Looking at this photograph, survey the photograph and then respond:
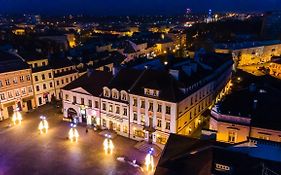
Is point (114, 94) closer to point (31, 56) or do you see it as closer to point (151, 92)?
point (151, 92)

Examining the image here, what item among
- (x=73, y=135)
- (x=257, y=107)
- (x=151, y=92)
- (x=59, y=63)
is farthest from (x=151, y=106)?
(x=59, y=63)

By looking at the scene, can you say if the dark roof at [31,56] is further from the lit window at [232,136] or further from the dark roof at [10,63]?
the lit window at [232,136]

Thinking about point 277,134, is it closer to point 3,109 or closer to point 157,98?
point 157,98

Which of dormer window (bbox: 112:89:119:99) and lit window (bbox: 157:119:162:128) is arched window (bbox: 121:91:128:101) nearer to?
dormer window (bbox: 112:89:119:99)

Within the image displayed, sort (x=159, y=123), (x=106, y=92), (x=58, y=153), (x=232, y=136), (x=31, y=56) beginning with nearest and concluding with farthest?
(x=232, y=136), (x=58, y=153), (x=159, y=123), (x=106, y=92), (x=31, y=56)

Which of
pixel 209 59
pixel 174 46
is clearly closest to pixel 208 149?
pixel 209 59

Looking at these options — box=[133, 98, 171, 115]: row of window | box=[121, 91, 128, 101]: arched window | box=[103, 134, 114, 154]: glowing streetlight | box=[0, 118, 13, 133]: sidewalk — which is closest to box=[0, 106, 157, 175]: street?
box=[0, 118, 13, 133]: sidewalk
